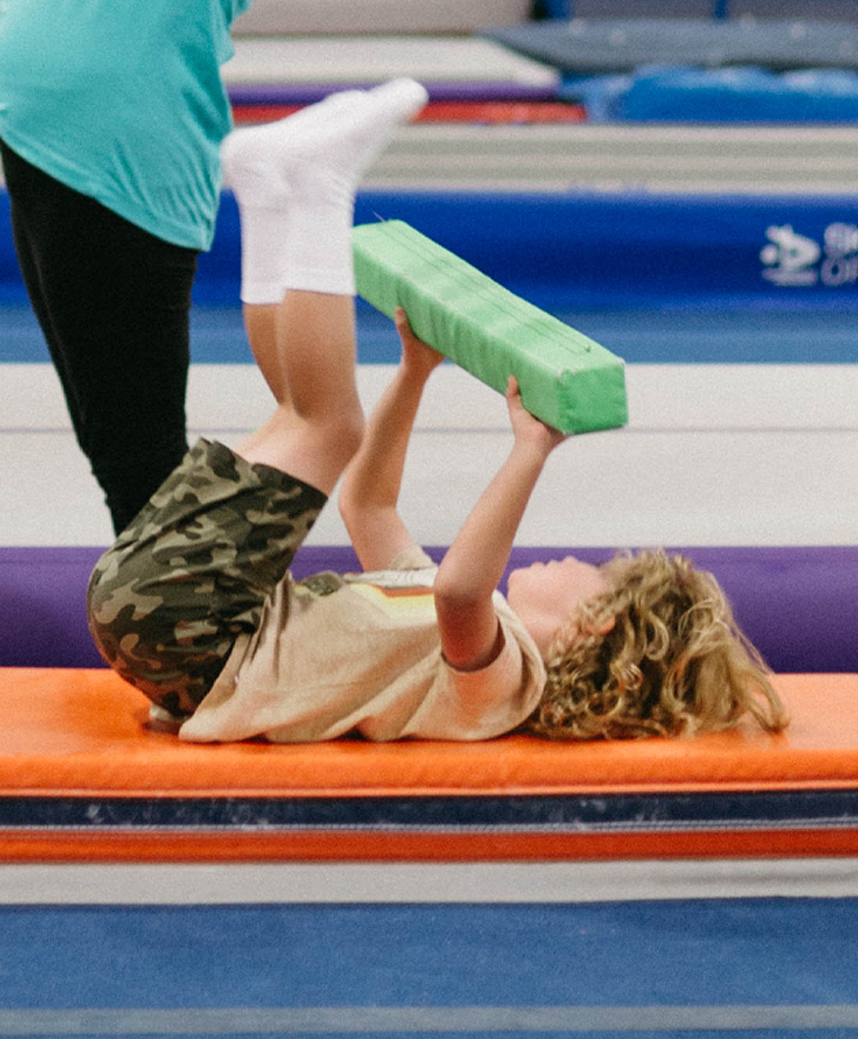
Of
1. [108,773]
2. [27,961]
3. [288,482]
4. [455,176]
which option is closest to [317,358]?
[288,482]

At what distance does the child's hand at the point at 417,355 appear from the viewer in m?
1.45

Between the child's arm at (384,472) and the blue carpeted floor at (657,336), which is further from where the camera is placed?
the blue carpeted floor at (657,336)

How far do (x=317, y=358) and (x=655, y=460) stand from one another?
2.51 ft

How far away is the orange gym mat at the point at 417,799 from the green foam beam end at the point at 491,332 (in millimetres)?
347

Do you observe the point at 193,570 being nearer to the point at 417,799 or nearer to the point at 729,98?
the point at 417,799

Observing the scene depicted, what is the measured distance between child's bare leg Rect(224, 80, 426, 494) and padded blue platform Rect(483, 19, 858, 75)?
3.01 m

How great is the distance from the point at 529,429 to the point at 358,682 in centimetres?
31

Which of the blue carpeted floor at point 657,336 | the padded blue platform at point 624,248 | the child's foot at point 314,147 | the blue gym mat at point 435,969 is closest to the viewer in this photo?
→ the blue gym mat at point 435,969

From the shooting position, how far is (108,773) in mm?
1220

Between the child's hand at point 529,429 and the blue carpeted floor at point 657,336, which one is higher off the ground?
the child's hand at point 529,429

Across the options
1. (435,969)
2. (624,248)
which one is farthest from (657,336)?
(435,969)

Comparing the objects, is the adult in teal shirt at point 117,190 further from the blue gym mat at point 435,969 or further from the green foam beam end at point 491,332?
the blue gym mat at point 435,969

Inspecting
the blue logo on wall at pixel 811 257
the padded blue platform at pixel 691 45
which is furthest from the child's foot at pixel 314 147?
the padded blue platform at pixel 691 45

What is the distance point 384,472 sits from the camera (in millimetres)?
1509
